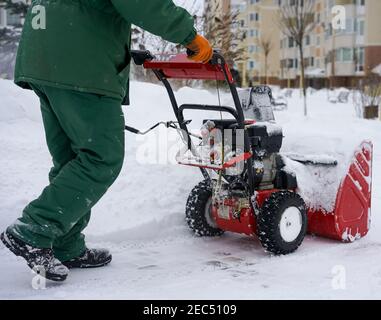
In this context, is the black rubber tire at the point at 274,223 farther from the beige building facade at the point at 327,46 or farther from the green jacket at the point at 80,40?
the beige building facade at the point at 327,46

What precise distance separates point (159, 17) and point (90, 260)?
129 centimetres

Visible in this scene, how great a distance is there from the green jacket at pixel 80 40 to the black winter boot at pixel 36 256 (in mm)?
716

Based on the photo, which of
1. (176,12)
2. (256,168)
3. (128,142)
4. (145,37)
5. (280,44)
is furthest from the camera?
(280,44)

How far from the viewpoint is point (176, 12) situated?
2.51 m

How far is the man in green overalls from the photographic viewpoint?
256cm

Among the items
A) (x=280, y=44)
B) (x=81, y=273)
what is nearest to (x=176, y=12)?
(x=81, y=273)

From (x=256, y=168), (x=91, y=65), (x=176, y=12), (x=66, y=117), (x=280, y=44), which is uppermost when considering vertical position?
(x=280, y=44)

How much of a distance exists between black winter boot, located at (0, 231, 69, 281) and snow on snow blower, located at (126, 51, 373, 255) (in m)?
0.95

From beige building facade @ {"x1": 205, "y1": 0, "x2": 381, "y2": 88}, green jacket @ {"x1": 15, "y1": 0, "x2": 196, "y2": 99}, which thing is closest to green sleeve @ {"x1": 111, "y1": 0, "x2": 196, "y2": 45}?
green jacket @ {"x1": 15, "y1": 0, "x2": 196, "y2": 99}

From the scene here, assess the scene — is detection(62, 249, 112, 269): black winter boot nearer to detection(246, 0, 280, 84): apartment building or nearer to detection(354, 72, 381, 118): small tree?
detection(354, 72, 381, 118): small tree

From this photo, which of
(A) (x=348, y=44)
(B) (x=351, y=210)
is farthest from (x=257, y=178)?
(A) (x=348, y=44)

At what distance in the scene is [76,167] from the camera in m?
2.62

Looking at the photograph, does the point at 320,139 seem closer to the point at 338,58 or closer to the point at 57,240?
the point at 57,240

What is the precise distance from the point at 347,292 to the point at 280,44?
54230 mm
